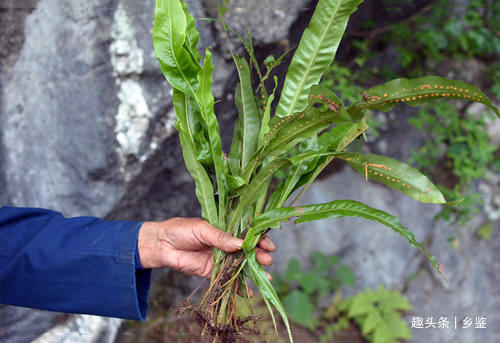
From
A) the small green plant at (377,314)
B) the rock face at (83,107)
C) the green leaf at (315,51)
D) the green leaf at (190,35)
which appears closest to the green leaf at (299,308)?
the small green plant at (377,314)

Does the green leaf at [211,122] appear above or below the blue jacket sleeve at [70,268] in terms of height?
above

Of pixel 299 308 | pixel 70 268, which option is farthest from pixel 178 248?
pixel 299 308

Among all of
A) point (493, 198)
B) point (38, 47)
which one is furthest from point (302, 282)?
point (38, 47)

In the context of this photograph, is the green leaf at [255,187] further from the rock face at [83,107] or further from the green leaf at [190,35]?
the rock face at [83,107]

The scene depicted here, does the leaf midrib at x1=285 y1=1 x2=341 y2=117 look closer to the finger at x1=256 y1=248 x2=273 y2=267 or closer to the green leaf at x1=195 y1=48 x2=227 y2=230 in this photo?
the green leaf at x1=195 y1=48 x2=227 y2=230

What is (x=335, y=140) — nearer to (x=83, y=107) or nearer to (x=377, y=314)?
(x=83, y=107)

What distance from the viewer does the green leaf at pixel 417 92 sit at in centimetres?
75

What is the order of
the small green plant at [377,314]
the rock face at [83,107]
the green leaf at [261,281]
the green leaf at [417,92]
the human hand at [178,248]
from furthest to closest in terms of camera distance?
the small green plant at [377,314], the rock face at [83,107], the human hand at [178,248], the green leaf at [261,281], the green leaf at [417,92]

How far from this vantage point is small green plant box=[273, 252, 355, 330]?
6.75ft

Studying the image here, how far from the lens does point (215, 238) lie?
3.04ft

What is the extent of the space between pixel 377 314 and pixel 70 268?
1670 mm

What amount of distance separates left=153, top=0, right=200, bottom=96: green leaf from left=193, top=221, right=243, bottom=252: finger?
330 millimetres

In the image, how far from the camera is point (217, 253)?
98 centimetres

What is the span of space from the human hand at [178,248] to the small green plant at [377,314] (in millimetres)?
1265
